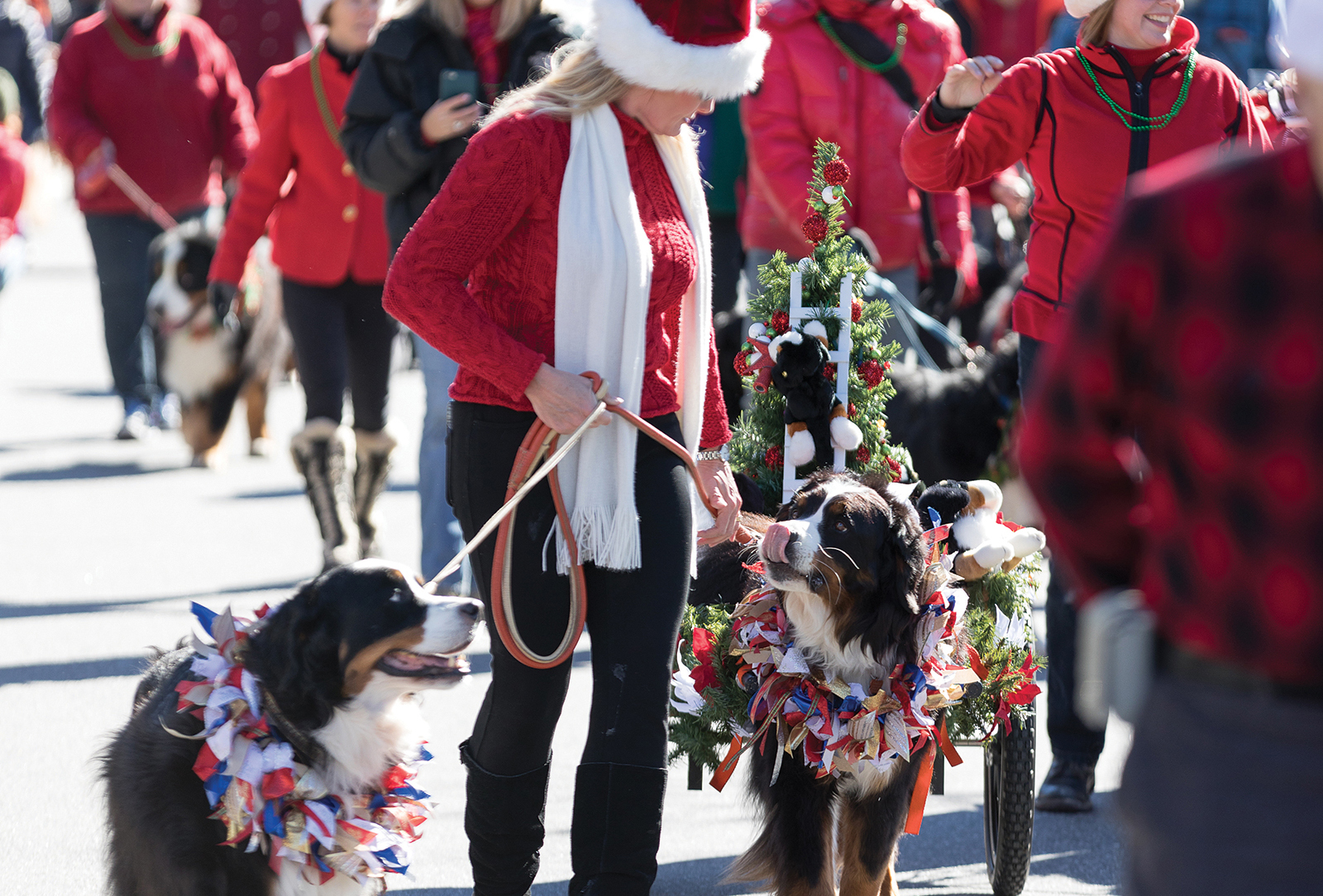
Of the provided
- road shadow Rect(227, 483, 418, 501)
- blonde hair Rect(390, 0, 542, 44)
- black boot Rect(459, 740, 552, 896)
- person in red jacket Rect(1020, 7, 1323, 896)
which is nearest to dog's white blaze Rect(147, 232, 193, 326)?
road shadow Rect(227, 483, 418, 501)

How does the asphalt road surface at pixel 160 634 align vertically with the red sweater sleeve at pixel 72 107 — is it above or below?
below

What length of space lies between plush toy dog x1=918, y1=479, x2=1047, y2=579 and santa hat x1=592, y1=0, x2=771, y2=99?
1.18m

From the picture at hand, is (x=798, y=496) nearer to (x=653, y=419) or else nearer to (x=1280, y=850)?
(x=653, y=419)

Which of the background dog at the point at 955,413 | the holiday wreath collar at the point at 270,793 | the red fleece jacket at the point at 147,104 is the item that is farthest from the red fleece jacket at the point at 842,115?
the red fleece jacket at the point at 147,104

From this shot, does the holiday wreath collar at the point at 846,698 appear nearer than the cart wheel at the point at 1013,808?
Yes

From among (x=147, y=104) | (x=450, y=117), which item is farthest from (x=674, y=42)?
(x=147, y=104)

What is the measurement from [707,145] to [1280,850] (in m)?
5.97

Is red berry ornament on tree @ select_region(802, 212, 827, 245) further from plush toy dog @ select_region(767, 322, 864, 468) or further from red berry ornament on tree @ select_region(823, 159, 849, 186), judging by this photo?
plush toy dog @ select_region(767, 322, 864, 468)

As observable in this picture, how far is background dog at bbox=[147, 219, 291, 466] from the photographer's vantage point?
9.05 metres

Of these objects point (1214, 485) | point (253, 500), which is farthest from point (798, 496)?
point (253, 500)

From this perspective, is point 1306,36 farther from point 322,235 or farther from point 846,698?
point 322,235

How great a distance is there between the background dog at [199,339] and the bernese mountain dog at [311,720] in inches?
240

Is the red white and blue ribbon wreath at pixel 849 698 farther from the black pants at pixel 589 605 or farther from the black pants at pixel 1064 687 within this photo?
the black pants at pixel 1064 687

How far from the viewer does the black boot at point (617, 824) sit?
10.7 feet
